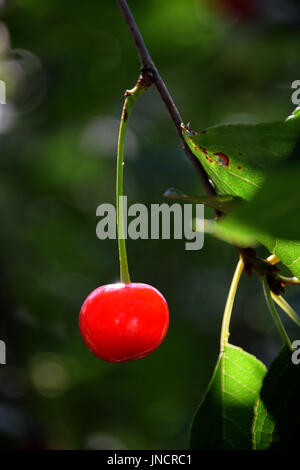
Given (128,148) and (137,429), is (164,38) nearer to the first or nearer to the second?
(128,148)

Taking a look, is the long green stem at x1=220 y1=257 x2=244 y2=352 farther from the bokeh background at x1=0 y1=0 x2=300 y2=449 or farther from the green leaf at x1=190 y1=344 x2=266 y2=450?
the bokeh background at x1=0 y1=0 x2=300 y2=449

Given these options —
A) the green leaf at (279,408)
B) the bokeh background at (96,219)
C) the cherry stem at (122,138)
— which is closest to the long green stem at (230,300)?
the green leaf at (279,408)

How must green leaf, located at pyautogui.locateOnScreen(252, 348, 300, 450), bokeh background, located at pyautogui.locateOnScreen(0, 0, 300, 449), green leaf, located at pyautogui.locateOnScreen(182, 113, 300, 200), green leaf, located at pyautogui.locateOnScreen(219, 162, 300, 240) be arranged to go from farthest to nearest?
bokeh background, located at pyautogui.locateOnScreen(0, 0, 300, 449) → green leaf, located at pyautogui.locateOnScreen(252, 348, 300, 450) → green leaf, located at pyautogui.locateOnScreen(182, 113, 300, 200) → green leaf, located at pyautogui.locateOnScreen(219, 162, 300, 240)

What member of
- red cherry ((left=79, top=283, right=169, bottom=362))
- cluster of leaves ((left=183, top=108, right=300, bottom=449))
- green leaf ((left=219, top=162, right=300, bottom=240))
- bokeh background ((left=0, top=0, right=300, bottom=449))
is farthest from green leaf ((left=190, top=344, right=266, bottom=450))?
bokeh background ((left=0, top=0, right=300, bottom=449))

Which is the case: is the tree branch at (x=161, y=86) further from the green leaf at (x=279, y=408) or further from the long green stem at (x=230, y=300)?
the green leaf at (x=279, y=408)

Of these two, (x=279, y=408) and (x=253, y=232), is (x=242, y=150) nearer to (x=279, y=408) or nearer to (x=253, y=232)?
(x=253, y=232)

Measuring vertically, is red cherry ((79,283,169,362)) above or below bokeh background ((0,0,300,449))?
below
